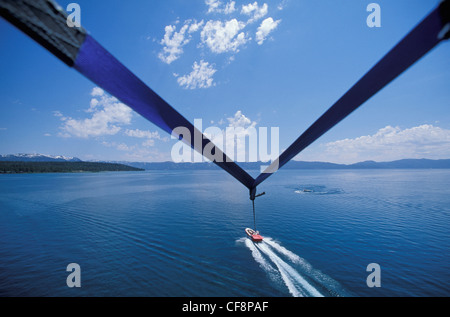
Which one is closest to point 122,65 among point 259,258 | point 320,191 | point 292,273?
point 292,273

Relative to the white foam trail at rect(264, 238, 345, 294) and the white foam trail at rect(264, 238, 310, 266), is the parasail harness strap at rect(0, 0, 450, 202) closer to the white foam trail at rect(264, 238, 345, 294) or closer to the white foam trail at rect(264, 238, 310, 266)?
the white foam trail at rect(264, 238, 345, 294)

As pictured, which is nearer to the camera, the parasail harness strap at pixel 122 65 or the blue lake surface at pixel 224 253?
the parasail harness strap at pixel 122 65

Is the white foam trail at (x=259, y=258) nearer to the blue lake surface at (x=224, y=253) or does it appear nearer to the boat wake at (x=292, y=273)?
the boat wake at (x=292, y=273)

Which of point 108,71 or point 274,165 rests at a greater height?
point 108,71

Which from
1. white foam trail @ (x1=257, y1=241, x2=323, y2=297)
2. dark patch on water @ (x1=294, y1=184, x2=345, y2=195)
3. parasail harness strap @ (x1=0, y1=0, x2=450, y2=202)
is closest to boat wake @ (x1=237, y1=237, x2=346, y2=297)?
white foam trail @ (x1=257, y1=241, x2=323, y2=297)

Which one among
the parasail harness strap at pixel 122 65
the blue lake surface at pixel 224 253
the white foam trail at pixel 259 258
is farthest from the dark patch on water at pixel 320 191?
the parasail harness strap at pixel 122 65
